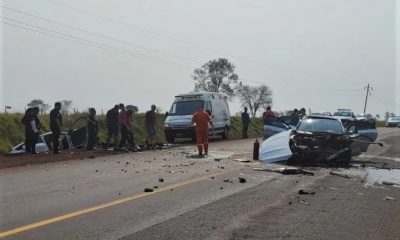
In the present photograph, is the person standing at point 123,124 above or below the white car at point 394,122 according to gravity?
below

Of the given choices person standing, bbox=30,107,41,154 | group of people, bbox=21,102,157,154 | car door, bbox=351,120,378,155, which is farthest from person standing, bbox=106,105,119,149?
car door, bbox=351,120,378,155

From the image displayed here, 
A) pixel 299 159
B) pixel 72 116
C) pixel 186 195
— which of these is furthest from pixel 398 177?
pixel 72 116

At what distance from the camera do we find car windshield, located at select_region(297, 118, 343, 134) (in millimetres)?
16531

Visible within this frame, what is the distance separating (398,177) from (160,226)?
8.31m

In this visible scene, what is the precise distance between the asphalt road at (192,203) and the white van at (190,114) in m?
12.0

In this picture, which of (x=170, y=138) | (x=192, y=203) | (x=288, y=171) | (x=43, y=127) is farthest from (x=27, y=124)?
(x=192, y=203)

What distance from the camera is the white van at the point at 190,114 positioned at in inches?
1047

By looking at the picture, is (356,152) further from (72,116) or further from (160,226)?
(72,116)

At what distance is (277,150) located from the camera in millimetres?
16125

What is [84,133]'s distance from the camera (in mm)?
21344

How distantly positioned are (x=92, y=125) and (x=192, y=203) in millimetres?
12001

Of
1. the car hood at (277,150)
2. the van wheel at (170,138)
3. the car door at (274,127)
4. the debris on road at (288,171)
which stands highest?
the car door at (274,127)

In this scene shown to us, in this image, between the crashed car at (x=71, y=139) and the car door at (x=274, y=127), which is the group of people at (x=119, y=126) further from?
the car door at (x=274, y=127)

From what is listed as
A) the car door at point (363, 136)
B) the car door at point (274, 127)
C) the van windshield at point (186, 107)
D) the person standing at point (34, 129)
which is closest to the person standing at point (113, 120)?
the person standing at point (34, 129)
